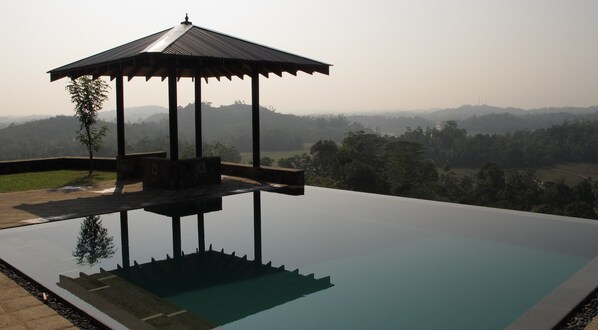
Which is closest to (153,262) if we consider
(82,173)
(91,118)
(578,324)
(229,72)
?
(578,324)

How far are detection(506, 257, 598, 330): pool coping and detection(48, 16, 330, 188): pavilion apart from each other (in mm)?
9845

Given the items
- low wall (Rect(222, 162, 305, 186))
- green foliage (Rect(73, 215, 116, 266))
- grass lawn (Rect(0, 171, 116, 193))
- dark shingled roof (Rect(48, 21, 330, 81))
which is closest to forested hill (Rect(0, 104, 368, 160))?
grass lawn (Rect(0, 171, 116, 193))

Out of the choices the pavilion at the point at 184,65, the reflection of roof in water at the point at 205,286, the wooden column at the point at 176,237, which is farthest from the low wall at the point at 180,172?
the reflection of roof in water at the point at 205,286

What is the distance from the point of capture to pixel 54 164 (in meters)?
20.1

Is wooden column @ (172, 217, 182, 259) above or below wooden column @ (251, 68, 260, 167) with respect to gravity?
below

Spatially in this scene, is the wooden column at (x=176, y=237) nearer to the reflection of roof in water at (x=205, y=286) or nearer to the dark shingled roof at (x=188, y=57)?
the reflection of roof in water at (x=205, y=286)

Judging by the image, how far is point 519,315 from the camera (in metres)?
5.92

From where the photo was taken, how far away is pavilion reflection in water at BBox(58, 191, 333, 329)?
5836mm

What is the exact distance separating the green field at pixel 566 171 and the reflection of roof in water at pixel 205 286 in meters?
122

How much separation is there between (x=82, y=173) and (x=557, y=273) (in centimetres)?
1648

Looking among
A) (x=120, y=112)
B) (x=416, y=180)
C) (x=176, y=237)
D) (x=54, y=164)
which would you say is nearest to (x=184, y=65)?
(x=120, y=112)

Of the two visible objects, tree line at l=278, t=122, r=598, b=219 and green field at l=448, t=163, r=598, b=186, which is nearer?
tree line at l=278, t=122, r=598, b=219

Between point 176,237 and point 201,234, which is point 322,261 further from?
point 176,237

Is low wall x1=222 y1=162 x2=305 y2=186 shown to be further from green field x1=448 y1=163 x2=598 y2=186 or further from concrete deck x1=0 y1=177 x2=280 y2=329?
green field x1=448 y1=163 x2=598 y2=186
